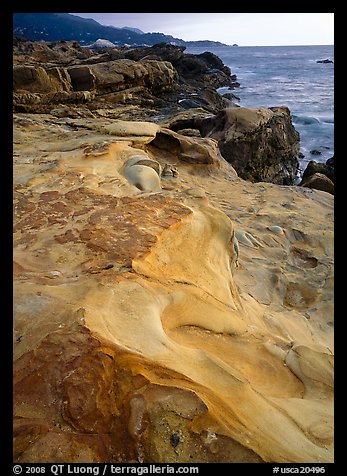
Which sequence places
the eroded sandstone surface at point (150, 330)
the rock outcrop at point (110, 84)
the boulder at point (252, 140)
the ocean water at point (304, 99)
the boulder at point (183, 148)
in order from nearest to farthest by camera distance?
the eroded sandstone surface at point (150, 330) → the boulder at point (183, 148) → the boulder at point (252, 140) → the rock outcrop at point (110, 84) → the ocean water at point (304, 99)

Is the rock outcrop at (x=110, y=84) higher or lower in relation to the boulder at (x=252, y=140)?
higher

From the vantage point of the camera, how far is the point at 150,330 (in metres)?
1.84

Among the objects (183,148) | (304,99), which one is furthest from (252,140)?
(304,99)

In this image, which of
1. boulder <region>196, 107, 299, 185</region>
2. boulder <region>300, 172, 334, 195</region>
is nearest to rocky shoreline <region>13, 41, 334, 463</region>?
boulder <region>300, 172, 334, 195</region>

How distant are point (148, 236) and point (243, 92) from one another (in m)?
25.0

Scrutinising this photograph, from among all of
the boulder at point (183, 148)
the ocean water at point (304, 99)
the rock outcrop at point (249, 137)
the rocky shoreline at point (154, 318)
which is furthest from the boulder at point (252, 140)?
the rocky shoreline at point (154, 318)

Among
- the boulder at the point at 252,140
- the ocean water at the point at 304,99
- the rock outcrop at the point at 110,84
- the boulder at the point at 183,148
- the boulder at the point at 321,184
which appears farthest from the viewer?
the ocean water at the point at 304,99

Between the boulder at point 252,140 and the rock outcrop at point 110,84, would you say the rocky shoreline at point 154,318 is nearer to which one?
the boulder at point 252,140

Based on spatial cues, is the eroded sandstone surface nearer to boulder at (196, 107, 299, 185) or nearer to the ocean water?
the ocean water

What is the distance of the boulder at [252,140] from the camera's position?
27.7ft

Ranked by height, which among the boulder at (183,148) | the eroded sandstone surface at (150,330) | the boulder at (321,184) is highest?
the boulder at (183,148)

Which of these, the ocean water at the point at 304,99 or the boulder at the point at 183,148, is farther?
the ocean water at the point at 304,99

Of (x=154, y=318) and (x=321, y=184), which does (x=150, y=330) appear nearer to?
(x=154, y=318)

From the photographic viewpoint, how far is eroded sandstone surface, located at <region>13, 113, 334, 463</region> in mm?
1432
